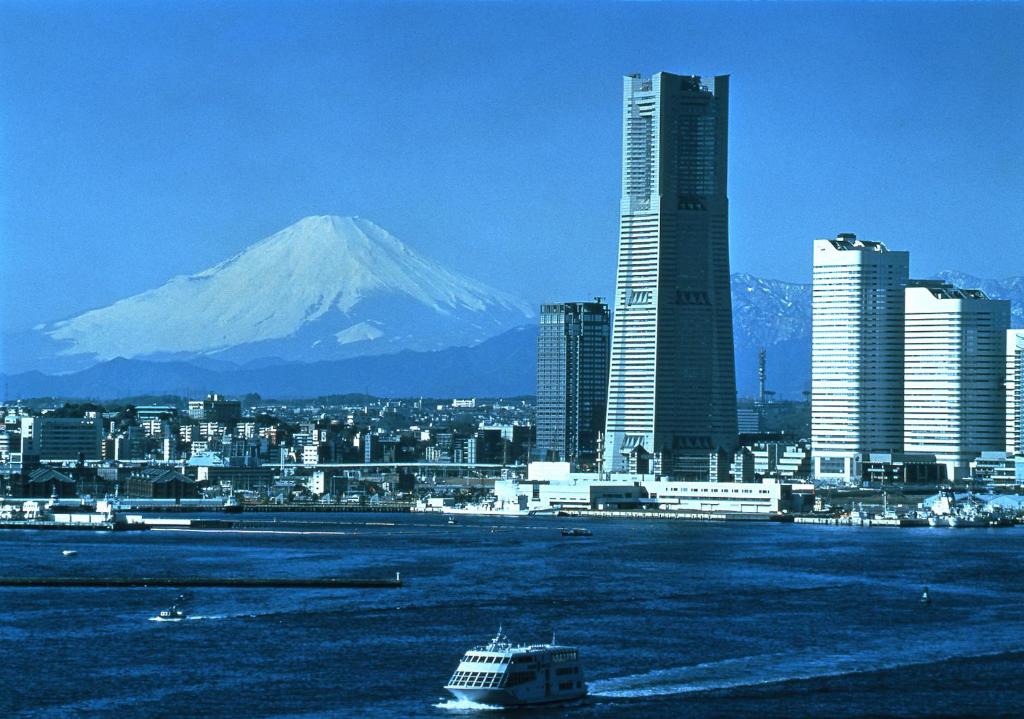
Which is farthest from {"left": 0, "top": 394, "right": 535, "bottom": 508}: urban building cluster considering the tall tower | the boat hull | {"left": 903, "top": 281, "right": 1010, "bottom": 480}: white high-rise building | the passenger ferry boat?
the boat hull

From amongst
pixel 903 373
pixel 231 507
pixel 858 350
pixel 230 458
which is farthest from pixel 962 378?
pixel 231 507

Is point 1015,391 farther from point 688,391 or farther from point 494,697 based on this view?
point 494,697

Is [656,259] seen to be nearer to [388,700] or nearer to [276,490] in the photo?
[276,490]

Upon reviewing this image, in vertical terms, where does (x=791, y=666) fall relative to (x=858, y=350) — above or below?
below

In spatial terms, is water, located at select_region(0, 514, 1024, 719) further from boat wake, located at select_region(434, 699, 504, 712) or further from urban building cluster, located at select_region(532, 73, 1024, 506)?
urban building cluster, located at select_region(532, 73, 1024, 506)

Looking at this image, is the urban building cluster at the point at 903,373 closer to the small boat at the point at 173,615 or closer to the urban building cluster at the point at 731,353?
the urban building cluster at the point at 731,353
